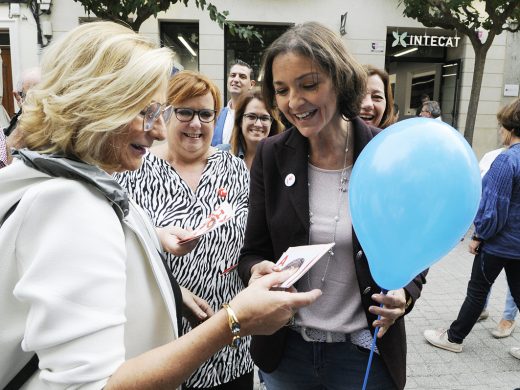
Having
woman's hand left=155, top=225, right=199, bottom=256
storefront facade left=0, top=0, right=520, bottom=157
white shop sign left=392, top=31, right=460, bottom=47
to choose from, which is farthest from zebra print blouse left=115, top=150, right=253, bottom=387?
white shop sign left=392, top=31, right=460, bottom=47

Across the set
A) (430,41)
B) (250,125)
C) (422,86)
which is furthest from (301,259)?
(422,86)

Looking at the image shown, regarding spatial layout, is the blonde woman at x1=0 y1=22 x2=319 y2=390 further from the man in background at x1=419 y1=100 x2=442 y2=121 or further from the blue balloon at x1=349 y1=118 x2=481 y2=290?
the man in background at x1=419 y1=100 x2=442 y2=121

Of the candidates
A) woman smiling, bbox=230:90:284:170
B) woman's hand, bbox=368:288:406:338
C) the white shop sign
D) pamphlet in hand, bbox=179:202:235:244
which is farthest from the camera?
the white shop sign

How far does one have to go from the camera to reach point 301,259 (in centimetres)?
123

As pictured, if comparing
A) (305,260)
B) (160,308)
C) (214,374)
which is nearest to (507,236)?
(214,374)

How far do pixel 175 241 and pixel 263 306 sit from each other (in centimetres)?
73

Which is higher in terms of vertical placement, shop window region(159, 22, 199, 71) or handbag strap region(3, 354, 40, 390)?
shop window region(159, 22, 199, 71)

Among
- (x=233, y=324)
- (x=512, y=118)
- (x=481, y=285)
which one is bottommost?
(x=481, y=285)

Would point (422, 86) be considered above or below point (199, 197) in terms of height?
above

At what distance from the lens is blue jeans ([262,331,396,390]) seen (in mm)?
1599

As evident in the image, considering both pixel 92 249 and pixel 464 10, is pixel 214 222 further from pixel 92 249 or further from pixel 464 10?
pixel 464 10

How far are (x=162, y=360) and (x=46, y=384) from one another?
23 centimetres

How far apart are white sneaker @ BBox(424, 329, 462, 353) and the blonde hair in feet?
11.8

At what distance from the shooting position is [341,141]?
5.55 ft
